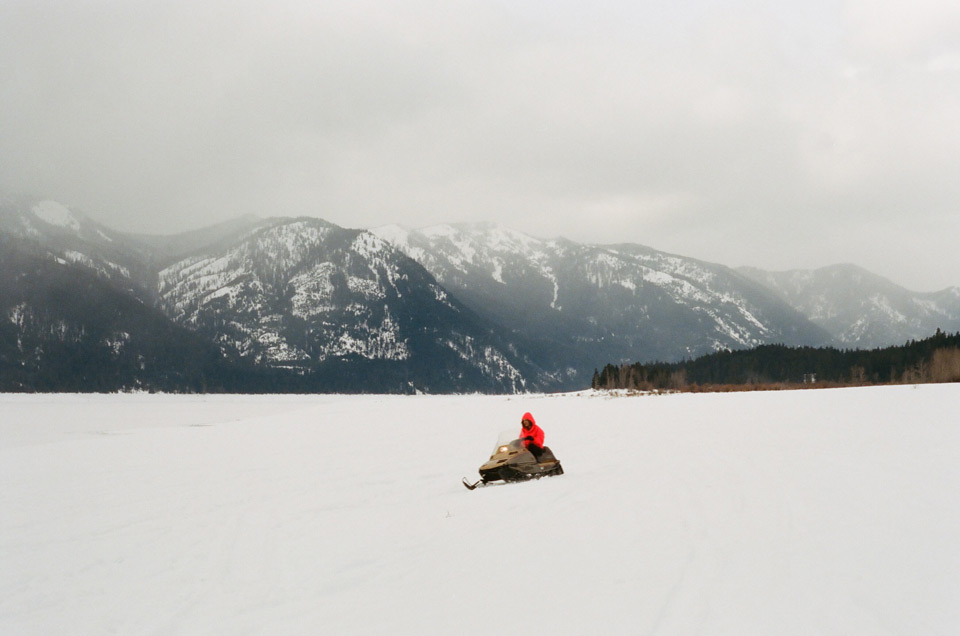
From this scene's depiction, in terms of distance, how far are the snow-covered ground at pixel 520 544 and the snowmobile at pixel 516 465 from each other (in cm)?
71

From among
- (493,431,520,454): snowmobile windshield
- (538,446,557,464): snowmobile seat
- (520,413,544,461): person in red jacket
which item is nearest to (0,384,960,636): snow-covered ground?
(538,446,557,464): snowmobile seat

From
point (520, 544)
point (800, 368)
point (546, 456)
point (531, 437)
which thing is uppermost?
point (800, 368)

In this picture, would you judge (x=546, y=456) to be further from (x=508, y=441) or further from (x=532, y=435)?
(x=508, y=441)

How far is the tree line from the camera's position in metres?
90.9

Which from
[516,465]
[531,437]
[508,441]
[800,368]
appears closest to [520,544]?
[516,465]

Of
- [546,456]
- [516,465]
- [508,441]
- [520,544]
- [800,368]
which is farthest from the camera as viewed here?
[800,368]

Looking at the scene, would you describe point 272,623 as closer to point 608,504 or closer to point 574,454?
point 608,504

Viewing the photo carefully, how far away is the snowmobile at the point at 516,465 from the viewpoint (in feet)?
50.4

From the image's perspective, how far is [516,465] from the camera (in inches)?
609

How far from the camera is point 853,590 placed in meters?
6.34

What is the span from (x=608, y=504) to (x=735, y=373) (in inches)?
5078

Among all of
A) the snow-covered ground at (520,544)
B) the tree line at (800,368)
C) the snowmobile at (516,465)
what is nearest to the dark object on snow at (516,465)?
the snowmobile at (516,465)

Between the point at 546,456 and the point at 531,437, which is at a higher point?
the point at 531,437

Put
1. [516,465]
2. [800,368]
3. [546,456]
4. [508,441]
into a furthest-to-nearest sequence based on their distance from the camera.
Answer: [800,368]
[508,441]
[546,456]
[516,465]
